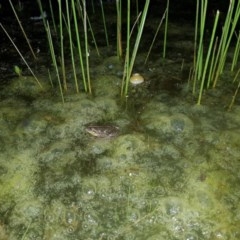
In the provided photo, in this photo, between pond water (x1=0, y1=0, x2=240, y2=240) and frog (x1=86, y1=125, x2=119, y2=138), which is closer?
pond water (x1=0, y1=0, x2=240, y2=240)

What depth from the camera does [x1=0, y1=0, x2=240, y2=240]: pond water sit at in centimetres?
130

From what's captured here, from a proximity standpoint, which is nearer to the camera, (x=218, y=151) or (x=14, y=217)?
(x=14, y=217)

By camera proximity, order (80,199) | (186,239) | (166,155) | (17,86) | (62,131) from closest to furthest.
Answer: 1. (186,239)
2. (80,199)
3. (166,155)
4. (62,131)
5. (17,86)

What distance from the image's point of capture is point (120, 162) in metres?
1.50

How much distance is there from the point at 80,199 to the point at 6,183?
0.30m

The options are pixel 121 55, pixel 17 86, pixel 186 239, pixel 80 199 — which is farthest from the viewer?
pixel 121 55

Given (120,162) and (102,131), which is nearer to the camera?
(120,162)

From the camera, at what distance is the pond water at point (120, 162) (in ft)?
4.27

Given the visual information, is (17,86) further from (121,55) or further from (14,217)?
(14,217)

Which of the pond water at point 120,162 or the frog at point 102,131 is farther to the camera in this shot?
the frog at point 102,131

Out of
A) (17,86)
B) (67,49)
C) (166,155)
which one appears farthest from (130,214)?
(67,49)

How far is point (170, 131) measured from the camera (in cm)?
164

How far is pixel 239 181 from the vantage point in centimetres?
141

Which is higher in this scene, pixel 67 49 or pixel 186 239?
pixel 67 49
